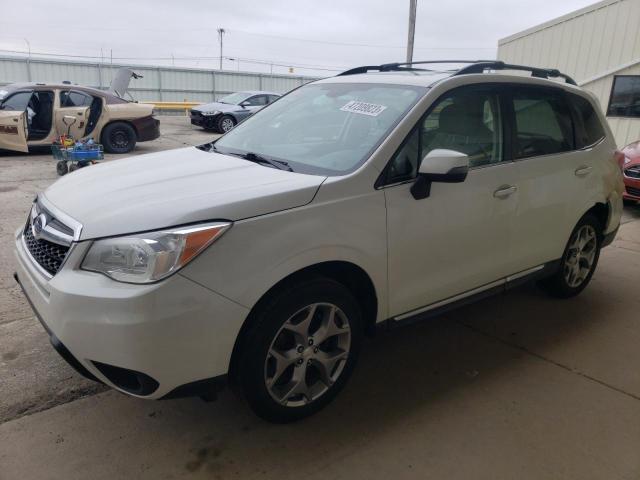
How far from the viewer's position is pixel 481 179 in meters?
3.14

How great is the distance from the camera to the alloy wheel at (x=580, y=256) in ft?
13.6

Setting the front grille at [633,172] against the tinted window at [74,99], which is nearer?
the front grille at [633,172]

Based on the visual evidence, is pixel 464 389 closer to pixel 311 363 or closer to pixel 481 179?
pixel 311 363

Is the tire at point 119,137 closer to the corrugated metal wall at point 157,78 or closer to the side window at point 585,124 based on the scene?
the side window at point 585,124

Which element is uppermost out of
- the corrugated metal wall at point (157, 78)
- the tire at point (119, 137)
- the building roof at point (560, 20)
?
the building roof at point (560, 20)

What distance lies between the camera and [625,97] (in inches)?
480

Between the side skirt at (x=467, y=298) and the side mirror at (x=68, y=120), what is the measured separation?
9929 mm

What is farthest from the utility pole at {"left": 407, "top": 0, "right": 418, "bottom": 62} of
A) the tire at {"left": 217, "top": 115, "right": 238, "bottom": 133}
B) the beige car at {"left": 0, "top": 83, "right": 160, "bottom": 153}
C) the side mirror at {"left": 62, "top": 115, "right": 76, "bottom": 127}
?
the side mirror at {"left": 62, "top": 115, "right": 76, "bottom": 127}

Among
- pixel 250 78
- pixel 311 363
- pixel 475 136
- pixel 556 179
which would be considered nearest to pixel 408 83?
pixel 475 136

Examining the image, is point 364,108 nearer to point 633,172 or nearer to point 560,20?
point 633,172

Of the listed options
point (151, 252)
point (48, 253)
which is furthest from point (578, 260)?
point (48, 253)

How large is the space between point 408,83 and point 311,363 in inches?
69.2

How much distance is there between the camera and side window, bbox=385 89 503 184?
2.81 meters

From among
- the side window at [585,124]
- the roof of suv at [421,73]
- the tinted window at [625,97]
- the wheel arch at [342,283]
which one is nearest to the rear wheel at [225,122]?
the tinted window at [625,97]
